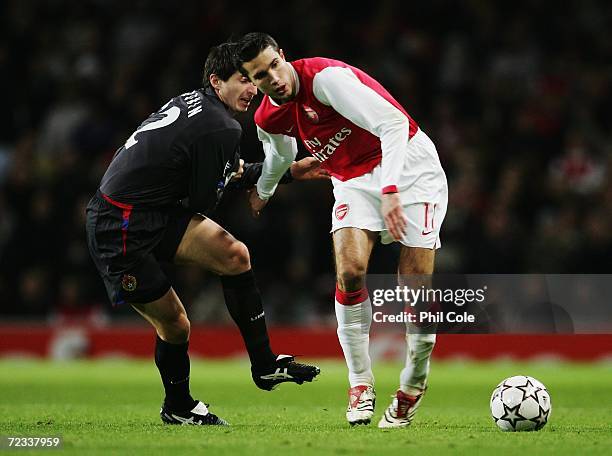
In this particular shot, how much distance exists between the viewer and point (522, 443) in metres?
5.24

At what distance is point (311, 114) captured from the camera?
605 centimetres

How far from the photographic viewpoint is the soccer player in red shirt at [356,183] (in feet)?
19.4

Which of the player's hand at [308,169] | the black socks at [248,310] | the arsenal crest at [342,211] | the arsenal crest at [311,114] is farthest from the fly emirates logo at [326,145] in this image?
Result: the black socks at [248,310]

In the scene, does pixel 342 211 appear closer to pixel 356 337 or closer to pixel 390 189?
pixel 390 189

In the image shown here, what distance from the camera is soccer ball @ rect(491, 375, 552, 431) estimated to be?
5.86m

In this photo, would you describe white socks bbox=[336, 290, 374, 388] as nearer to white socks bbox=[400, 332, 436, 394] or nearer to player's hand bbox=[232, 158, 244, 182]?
white socks bbox=[400, 332, 436, 394]

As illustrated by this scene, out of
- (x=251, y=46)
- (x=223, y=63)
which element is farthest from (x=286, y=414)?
(x=251, y=46)

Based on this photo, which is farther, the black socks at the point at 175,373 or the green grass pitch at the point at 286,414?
the black socks at the point at 175,373

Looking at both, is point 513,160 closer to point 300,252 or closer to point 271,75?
point 300,252

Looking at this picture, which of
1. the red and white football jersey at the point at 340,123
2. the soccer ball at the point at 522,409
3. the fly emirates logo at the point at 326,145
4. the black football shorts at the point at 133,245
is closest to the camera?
the red and white football jersey at the point at 340,123

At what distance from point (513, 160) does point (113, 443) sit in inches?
354

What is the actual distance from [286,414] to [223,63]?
7.52 feet

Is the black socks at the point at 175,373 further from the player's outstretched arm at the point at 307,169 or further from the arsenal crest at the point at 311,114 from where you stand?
the arsenal crest at the point at 311,114

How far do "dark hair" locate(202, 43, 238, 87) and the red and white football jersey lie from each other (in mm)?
295
